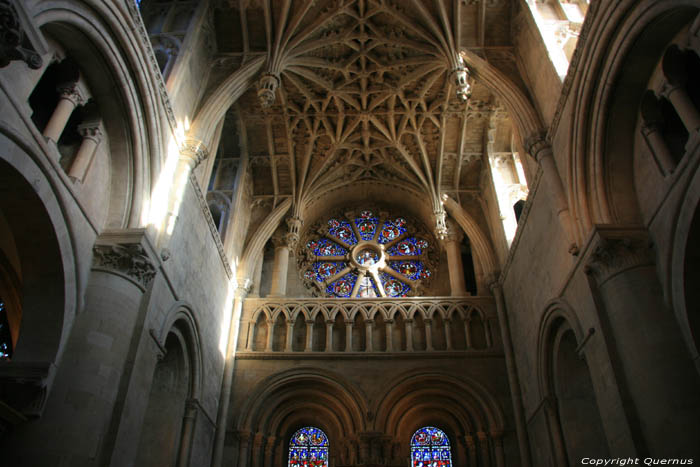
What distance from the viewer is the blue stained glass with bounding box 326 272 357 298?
15.8 m

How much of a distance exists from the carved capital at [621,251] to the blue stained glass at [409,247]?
30.5ft

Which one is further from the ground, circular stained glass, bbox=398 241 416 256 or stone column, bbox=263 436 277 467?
circular stained glass, bbox=398 241 416 256

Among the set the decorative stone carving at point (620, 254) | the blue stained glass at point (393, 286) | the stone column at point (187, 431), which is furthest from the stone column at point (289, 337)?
the decorative stone carving at point (620, 254)

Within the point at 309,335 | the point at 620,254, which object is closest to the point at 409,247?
the point at 309,335

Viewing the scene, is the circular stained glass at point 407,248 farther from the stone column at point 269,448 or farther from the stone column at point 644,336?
the stone column at point 644,336

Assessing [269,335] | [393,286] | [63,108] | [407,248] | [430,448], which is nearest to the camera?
[63,108]

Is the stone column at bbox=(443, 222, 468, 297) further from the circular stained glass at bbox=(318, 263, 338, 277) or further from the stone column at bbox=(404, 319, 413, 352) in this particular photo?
the circular stained glass at bbox=(318, 263, 338, 277)

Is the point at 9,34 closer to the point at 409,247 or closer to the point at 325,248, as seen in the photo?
the point at 325,248

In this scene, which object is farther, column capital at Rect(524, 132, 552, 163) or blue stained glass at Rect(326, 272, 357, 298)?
blue stained glass at Rect(326, 272, 357, 298)

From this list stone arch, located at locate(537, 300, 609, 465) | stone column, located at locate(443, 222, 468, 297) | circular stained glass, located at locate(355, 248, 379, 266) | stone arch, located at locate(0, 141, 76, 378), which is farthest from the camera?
circular stained glass, located at locate(355, 248, 379, 266)

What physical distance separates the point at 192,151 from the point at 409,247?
27.7 ft

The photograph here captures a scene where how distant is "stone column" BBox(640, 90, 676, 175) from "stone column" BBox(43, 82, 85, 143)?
26.2ft

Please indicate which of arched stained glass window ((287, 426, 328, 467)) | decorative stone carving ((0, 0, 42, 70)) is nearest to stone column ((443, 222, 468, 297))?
arched stained glass window ((287, 426, 328, 467))

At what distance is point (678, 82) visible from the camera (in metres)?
7.26
